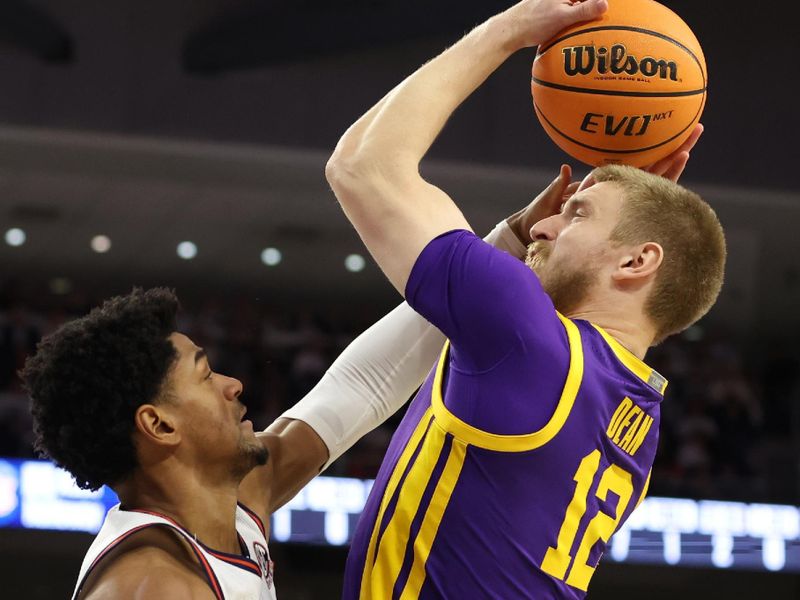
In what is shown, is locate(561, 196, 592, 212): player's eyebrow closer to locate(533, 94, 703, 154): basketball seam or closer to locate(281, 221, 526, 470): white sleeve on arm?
locate(533, 94, 703, 154): basketball seam

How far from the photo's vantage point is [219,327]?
1099cm

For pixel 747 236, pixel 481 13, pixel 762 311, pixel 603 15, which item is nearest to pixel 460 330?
pixel 603 15

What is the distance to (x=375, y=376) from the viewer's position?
287 cm

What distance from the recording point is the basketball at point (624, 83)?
96.9 inches

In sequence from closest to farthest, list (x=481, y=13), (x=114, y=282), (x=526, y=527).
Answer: (x=526, y=527)
(x=481, y=13)
(x=114, y=282)

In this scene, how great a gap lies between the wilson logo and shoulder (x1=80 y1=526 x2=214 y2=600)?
4.43 ft

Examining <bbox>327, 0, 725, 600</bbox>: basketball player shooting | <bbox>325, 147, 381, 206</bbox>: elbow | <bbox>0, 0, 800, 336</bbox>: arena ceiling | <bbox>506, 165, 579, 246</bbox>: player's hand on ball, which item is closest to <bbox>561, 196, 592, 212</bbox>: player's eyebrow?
<bbox>327, 0, 725, 600</bbox>: basketball player shooting

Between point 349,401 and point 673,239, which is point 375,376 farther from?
point 673,239

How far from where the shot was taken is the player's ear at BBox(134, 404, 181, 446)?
96.2 inches

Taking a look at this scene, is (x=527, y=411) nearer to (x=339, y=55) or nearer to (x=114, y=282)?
(x=339, y=55)

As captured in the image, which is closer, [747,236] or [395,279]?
[395,279]

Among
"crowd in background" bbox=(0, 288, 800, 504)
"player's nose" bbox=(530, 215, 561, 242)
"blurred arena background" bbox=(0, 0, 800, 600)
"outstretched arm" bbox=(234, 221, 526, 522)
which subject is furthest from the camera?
"crowd in background" bbox=(0, 288, 800, 504)

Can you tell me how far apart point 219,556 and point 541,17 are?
1.36 meters

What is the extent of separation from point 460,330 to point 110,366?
2.97 ft
